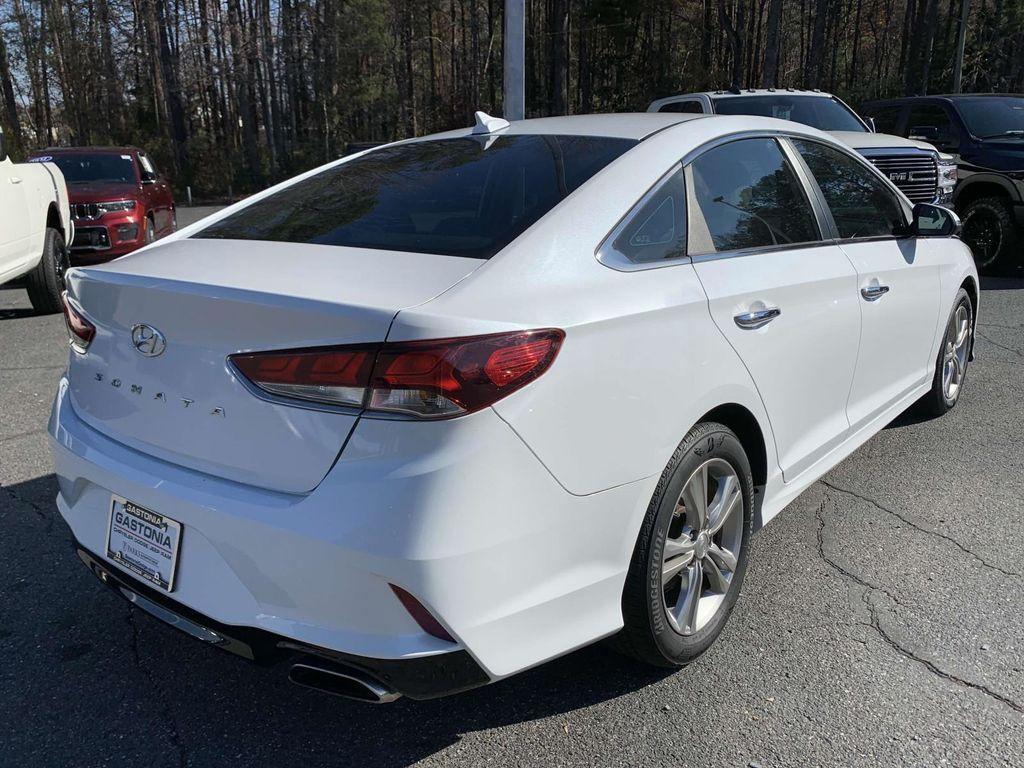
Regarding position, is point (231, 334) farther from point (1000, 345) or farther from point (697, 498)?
point (1000, 345)

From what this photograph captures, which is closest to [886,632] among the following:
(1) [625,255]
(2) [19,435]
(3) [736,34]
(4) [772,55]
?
(1) [625,255]

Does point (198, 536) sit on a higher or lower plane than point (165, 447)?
lower

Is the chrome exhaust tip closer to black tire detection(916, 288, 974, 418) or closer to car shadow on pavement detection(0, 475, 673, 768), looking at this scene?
car shadow on pavement detection(0, 475, 673, 768)

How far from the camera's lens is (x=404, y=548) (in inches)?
73.7

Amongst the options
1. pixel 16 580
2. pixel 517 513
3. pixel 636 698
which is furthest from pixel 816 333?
pixel 16 580

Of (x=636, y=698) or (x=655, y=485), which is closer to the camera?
(x=655, y=485)

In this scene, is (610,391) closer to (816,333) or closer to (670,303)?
(670,303)

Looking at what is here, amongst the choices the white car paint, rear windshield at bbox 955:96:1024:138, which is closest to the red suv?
the white car paint

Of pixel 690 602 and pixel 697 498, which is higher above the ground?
pixel 697 498

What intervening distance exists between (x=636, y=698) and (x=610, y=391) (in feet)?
3.35

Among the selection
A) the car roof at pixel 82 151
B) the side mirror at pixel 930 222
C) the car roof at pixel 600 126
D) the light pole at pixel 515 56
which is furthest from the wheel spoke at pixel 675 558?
the car roof at pixel 82 151

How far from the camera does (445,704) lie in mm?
2598

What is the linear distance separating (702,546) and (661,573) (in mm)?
314

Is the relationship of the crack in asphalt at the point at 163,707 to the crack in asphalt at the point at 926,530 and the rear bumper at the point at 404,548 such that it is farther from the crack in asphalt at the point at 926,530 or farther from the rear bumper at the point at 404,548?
the crack in asphalt at the point at 926,530
